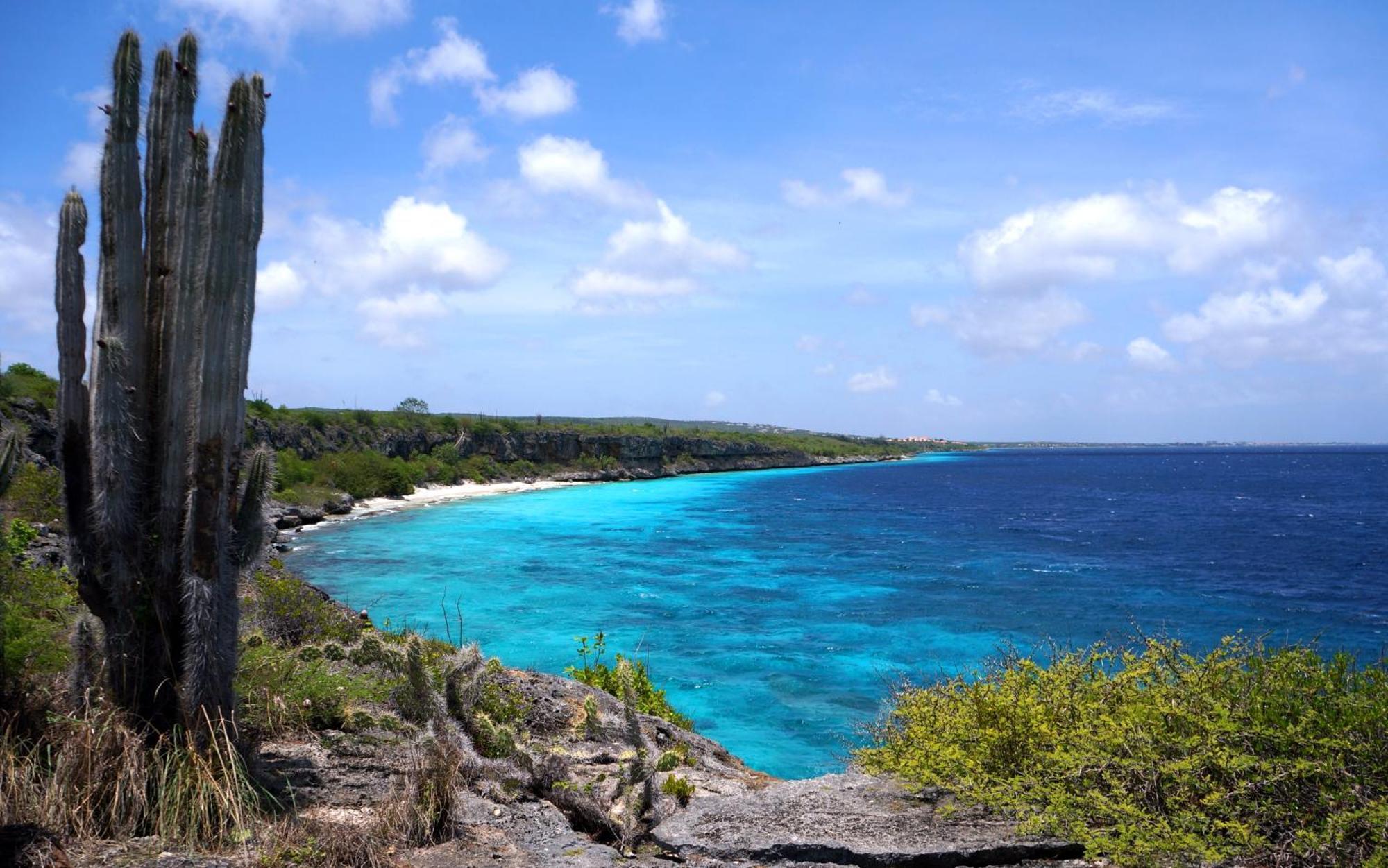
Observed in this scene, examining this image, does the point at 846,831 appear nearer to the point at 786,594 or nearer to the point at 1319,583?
the point at 786,594

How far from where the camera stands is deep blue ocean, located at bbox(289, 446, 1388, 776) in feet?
66.1

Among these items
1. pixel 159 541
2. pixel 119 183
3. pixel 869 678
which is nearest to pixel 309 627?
pixel 159 541

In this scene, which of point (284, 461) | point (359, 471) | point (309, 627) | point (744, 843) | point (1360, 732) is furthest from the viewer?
point (359, 471)

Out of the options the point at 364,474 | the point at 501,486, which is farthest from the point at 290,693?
the point at 501,486

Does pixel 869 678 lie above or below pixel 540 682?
below

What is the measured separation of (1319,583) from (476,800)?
35403 mm

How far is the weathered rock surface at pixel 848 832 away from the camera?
516 cm

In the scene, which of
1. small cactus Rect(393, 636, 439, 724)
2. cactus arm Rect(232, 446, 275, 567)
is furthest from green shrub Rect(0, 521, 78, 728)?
small cactus Rect(393, 636, 439, 724)

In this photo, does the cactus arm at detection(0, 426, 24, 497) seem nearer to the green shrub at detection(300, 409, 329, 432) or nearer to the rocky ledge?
the rocky ledge

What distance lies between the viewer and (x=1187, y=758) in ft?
16.4

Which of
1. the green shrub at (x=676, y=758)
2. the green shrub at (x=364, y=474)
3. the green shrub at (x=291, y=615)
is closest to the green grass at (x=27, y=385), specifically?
the green shrub at (x=364, y=474)

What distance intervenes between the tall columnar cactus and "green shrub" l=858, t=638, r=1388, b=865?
5.59 metres

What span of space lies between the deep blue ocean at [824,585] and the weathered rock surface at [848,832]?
452cm

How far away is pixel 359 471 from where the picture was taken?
61.5 meters
